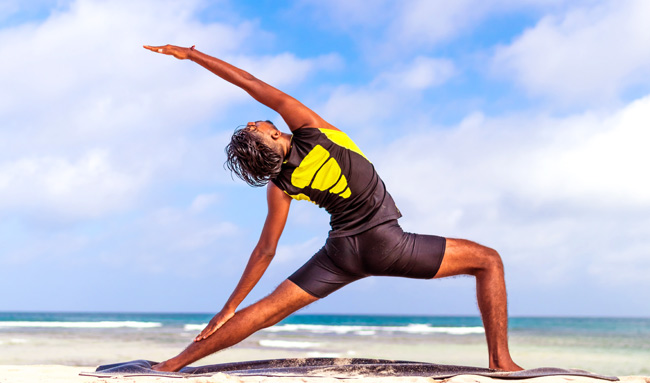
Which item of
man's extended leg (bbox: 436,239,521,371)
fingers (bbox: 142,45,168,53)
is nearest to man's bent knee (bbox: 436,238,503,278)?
man's extended leg (bbox: 436,239,521,371)

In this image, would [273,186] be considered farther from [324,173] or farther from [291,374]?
[291,374]

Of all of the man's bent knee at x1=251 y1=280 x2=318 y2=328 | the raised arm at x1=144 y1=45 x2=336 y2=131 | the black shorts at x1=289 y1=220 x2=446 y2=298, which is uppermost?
the raised arm at x1=144 y1=45 x2=336 y2=131

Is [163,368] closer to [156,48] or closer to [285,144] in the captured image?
[285,144]

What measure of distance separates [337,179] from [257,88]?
0.68 meters

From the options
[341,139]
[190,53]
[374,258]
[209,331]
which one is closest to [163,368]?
[209,331]

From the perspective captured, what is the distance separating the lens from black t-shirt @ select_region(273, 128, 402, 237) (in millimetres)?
3365

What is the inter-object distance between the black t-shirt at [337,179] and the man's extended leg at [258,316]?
1.43ft

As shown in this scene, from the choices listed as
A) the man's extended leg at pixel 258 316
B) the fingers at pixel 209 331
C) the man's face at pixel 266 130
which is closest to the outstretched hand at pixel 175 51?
the man's face at pixel 266 130

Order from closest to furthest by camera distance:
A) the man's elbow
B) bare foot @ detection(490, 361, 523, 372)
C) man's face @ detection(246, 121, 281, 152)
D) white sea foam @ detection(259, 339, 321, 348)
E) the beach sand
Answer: the beach sand, man's face @ detection(246, 121, 281, 152), bare foot @ detection(490, 361, 523, 372), the man's elbow, white sea foam @ detection(259, 339, 321, 348)

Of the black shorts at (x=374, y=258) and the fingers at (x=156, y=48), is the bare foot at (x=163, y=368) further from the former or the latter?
the fingers at (x=156, y=48)

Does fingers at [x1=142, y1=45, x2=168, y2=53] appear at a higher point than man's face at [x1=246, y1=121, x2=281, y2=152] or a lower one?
higher

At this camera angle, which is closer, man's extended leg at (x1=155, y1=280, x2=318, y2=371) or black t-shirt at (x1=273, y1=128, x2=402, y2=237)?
black t-shirt at (x1=273, y1=128, x2=402, y2=237)

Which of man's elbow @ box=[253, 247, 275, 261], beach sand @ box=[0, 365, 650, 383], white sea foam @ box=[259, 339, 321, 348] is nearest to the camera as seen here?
beach sand @ box=[0, 365, 650, 383]

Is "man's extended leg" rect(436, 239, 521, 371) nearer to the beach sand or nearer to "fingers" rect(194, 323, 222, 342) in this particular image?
the beach sand
